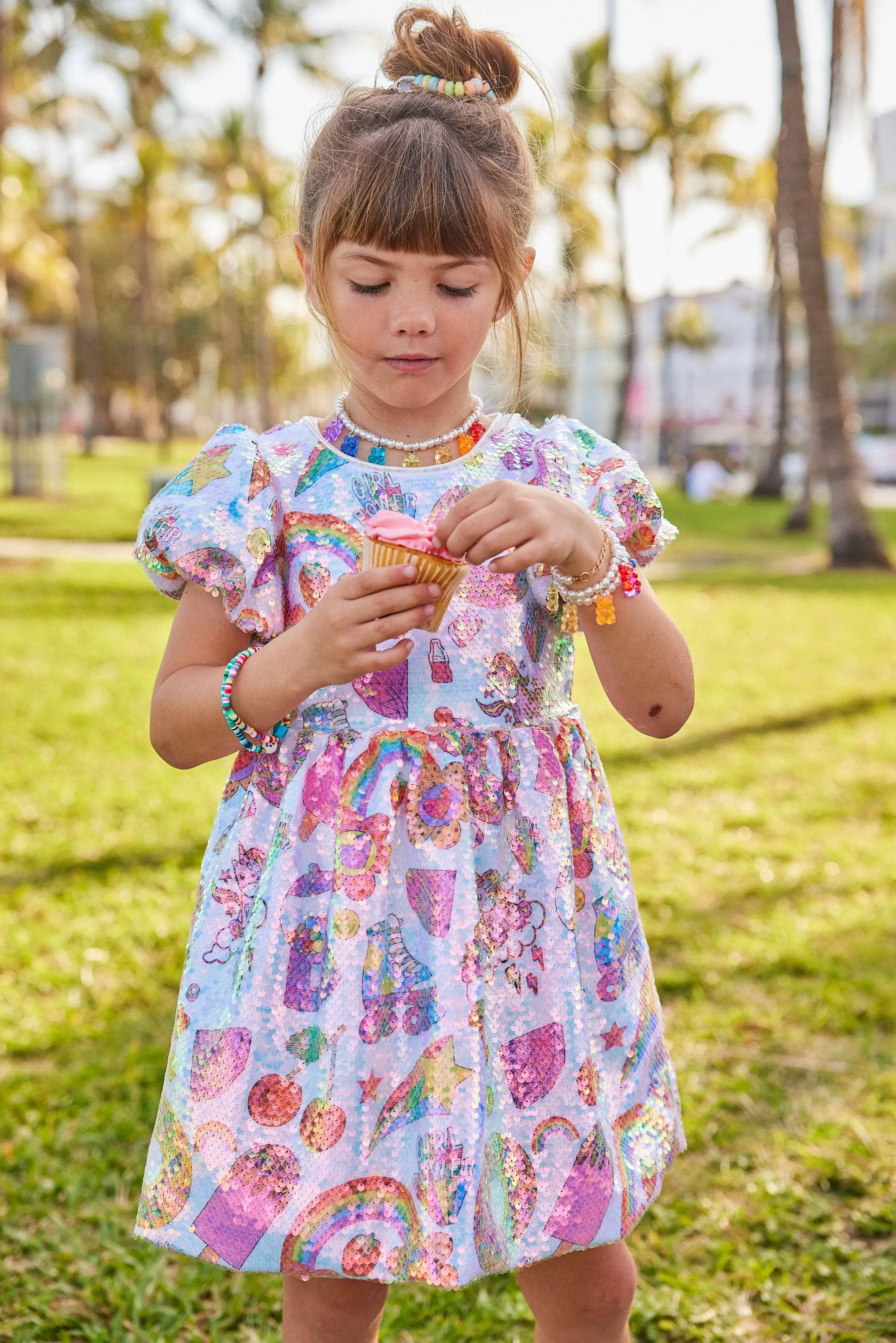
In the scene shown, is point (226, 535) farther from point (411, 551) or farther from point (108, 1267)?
point (108, 1267)

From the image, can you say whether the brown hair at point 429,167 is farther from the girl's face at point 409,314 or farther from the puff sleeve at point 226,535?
the puff sleeve at point 226,535

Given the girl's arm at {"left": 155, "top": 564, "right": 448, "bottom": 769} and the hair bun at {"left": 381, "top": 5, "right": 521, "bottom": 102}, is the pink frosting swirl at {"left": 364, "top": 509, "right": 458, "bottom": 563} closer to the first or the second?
the girl's arm at {"left": 155, "top": 564, "right": 448, "bottom": 769}

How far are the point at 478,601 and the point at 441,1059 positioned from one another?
1.93ft

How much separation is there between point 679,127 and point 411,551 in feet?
113

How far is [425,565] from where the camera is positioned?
1.39 m

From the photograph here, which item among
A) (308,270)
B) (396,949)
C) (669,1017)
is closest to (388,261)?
(308,270)

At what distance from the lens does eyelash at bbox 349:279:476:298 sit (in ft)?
5.33

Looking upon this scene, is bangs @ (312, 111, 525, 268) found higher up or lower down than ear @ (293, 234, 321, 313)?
higher up

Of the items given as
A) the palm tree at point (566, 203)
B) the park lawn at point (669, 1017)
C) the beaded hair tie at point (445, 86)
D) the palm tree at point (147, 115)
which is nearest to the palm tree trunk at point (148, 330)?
the palm tree at point (147, 115)

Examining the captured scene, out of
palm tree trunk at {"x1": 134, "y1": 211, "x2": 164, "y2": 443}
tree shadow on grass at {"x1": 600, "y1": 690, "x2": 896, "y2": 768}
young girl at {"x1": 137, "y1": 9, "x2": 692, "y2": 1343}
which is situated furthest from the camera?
palm tree trunk at {"x1": 134, "y1": 211, "x2": 164, "y2": 443}

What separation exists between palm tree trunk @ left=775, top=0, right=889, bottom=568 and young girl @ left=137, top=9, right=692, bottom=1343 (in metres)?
11.1

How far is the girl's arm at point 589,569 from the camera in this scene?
1.41 m

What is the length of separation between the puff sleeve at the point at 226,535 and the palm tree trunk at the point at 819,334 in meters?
11.3

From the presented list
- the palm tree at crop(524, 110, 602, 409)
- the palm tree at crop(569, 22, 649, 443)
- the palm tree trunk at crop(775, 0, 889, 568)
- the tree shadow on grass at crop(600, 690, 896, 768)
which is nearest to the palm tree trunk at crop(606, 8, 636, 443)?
the palm tree at crop(569, 22, 649, 443)
